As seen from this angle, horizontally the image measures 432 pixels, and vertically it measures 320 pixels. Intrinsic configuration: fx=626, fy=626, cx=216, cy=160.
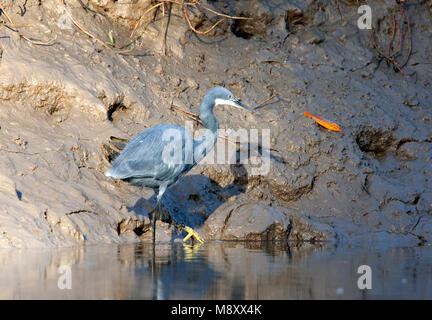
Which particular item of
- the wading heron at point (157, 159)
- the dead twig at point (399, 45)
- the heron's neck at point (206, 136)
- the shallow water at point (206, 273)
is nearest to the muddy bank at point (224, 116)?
the dead twig at point (399, 45)

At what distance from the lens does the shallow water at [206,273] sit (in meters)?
4.24

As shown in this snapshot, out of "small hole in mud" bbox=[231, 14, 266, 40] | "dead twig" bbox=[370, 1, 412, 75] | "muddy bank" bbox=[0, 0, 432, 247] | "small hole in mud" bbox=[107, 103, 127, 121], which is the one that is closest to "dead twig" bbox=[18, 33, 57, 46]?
"muddy bank" bbox=[0, 0, 432, 247]

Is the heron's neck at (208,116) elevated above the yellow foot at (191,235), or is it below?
above

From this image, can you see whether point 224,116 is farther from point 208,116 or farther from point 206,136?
point 206,136

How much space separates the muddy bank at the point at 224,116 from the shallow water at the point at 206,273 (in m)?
1.11

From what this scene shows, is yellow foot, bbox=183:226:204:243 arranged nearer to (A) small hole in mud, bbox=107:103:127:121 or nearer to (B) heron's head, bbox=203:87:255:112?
(B) heron's head, bbox=203:87:255:112

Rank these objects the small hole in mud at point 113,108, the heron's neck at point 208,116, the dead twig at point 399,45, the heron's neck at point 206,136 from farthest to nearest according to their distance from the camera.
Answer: the dead twig at point 399,45 < the small hole in mud at point 113,108 < the heron's neck at point 208,116 < the heron's neck at point 206,136

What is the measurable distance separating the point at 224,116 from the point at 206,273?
16.6 ft

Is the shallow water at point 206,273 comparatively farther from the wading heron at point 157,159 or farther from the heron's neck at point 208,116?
the heron's neck at point 208,116

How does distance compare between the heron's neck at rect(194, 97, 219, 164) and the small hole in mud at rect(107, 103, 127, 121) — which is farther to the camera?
the small hole in mud at rect(107, 103, 127, 121)

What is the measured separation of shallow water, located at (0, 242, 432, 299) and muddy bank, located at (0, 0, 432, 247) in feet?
3.65

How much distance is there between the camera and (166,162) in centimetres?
749

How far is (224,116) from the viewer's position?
987 centimetres

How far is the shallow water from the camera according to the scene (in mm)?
4242
